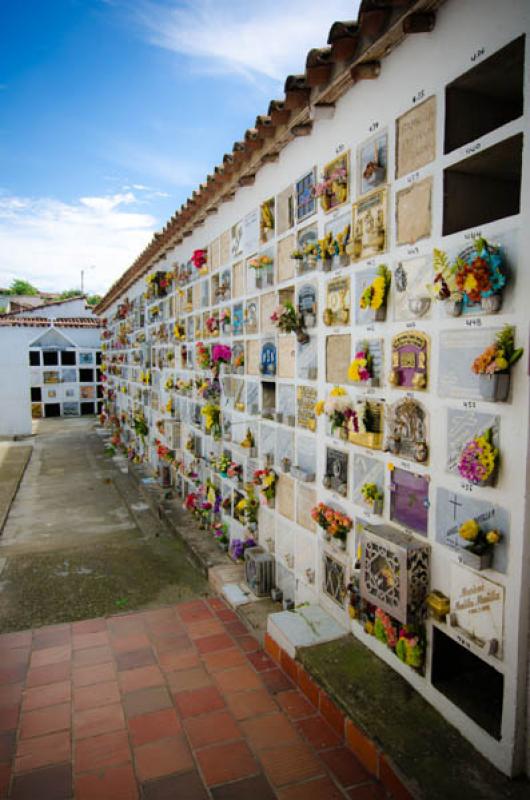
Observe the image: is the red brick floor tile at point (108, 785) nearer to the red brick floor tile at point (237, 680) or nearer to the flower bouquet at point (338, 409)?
the red brick floor tile at point (237, 680)

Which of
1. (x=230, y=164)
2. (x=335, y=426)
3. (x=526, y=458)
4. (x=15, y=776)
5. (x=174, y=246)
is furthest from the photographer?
(x=174, y=246)

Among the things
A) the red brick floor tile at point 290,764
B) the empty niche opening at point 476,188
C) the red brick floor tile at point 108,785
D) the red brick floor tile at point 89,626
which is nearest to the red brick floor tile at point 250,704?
the red brick floor tile at point 290,764

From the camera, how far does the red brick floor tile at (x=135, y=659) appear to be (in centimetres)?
391

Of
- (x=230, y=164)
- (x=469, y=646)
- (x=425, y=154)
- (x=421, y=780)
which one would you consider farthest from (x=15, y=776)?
(x=230, y=164)

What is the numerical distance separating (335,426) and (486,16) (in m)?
2.36

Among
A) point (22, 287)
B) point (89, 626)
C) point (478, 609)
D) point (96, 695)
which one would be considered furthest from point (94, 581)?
point (22, 287)

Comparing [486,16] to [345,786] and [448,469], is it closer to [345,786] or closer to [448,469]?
[448,469]

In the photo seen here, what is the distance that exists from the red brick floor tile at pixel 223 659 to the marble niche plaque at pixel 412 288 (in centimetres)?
280

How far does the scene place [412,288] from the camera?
2.87m

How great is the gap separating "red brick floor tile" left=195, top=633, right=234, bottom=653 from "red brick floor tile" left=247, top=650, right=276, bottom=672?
25 cm

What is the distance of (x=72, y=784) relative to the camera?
2742 millimetres

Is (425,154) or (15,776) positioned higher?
(425,154)

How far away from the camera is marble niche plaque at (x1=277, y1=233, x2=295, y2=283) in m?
4.37

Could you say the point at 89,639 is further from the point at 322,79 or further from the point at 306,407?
the point at 322,79
